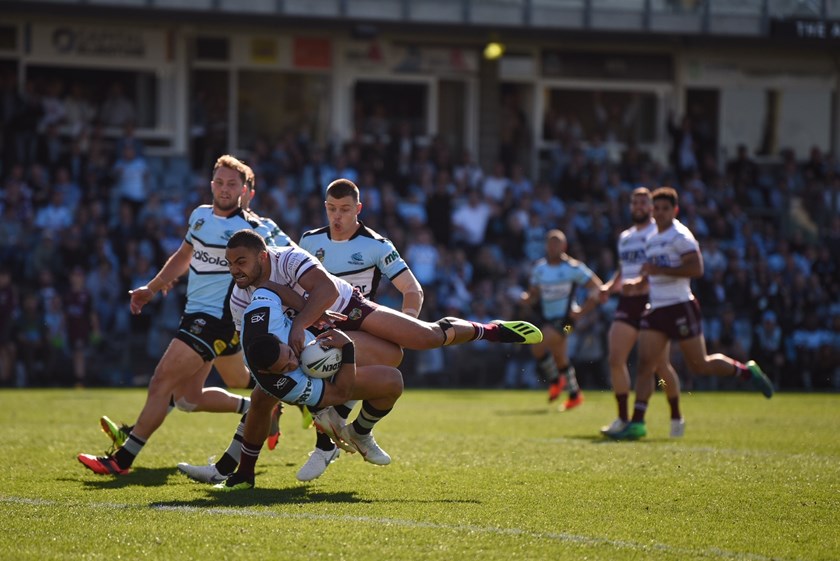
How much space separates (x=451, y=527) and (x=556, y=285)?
10.5 m

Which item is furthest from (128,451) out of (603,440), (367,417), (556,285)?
(556,285)

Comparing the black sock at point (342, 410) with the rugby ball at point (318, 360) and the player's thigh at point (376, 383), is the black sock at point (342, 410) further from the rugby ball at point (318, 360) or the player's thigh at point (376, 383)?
the rugby ball at point (318, 360)

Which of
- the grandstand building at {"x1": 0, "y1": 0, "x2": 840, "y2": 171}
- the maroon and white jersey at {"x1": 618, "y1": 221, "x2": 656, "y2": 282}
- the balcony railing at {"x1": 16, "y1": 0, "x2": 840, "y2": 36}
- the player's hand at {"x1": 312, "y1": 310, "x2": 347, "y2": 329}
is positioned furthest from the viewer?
the grandstand building at {"x1": 0, "y1": 0, "x2": 840, "y2": 171}

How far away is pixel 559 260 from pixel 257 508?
1011cm

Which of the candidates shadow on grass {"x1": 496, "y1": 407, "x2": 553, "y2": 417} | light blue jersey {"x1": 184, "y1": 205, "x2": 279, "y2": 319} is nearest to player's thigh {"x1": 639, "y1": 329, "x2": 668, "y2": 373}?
shadow on grass {"x1": 496, "y1": 407, "x2": 553, "y2": 417}

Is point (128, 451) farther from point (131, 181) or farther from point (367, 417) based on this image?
point (131, 181)

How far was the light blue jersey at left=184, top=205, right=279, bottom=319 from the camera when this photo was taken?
9.07 metres

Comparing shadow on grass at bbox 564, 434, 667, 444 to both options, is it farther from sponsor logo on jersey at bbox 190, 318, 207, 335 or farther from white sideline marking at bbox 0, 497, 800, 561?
white sideline marking at bbox 0, 497, 800, 561

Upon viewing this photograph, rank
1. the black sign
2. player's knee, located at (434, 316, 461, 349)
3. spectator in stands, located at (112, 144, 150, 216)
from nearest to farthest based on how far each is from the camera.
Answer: player's knee, located at (434, 316, 461, 349) < spectator in stands, located at (112, 144, 150, 216) < the black sign

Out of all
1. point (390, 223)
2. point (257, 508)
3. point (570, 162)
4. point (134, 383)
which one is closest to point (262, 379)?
point (257, 508)

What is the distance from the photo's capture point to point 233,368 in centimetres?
975

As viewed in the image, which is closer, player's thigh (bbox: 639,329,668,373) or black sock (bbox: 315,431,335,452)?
black sock (bbox: 315,431,335,452)

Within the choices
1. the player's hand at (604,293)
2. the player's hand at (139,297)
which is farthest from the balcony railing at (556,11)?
the player's hand at (139,297)

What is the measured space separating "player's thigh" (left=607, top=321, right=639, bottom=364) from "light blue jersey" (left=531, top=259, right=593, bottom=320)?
4228 millimetres
